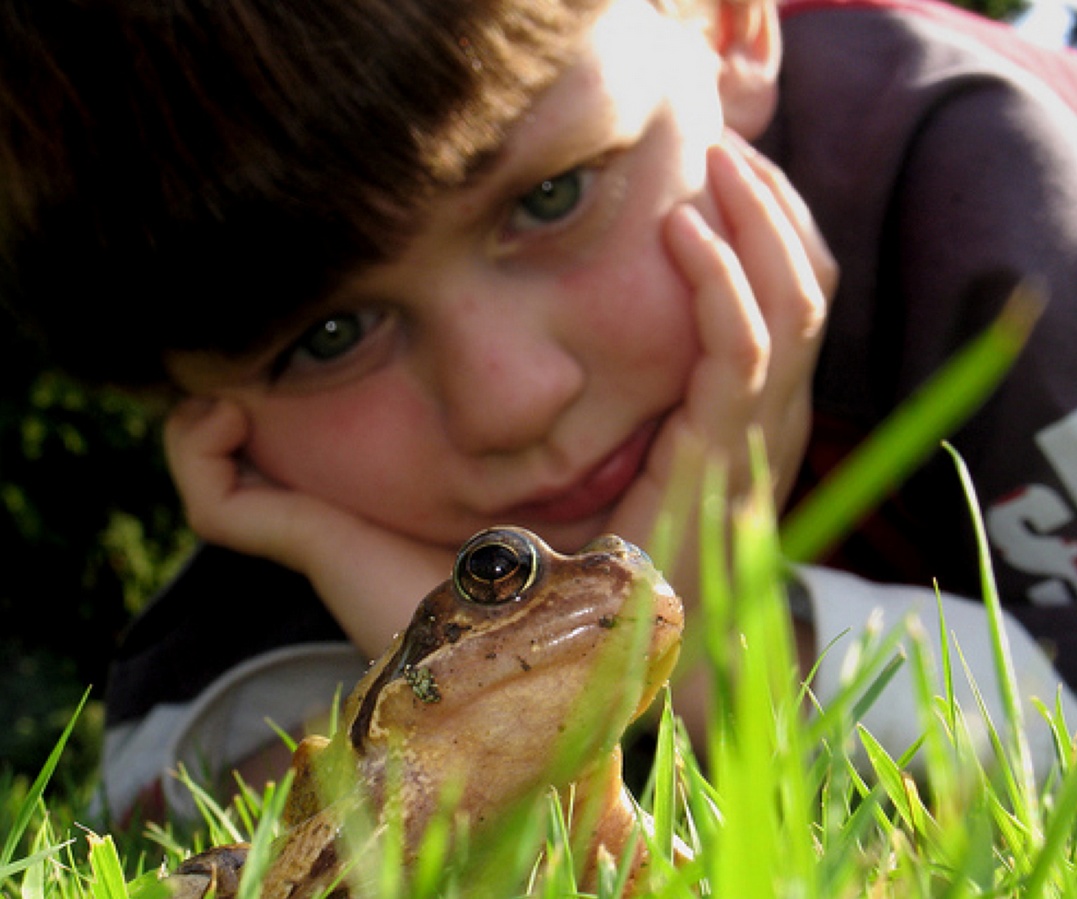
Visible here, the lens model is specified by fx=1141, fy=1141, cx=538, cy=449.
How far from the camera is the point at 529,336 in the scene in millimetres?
1639

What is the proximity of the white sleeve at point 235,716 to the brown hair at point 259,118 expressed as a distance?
2.26ft

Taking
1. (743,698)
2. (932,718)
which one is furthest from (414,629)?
(743,698)

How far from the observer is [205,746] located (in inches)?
80.1

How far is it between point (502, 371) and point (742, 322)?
0.39 metres

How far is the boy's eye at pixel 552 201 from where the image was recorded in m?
1.70

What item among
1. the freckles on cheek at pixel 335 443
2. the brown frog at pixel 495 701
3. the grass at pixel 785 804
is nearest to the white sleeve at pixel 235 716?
the freckles on cheek at pixel 335 443

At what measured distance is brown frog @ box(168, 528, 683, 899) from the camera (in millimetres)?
766

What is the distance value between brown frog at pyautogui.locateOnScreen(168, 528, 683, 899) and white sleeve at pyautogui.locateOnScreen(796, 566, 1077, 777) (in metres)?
0.75

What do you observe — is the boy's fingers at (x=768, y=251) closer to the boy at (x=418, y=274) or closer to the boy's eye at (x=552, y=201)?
the boy at (x=418, y=274)

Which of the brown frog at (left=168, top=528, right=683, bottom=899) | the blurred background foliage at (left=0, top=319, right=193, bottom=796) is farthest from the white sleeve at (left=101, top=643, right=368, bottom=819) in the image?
→ the blurred background foliage at (left=0, top=319, right=193, bottom=796)

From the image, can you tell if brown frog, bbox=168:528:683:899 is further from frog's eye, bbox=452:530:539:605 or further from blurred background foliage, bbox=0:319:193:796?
blurred background foliage, bbox=0:319:193:796

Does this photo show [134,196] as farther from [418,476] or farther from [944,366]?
[944,366]

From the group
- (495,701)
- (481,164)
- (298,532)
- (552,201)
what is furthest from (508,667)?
(298,532)

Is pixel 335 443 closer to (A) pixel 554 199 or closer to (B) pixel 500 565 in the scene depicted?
(A) pixel 554 199
